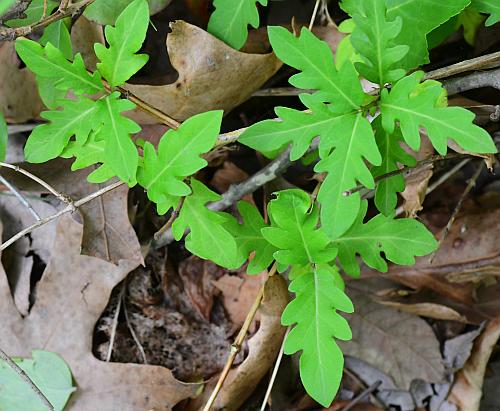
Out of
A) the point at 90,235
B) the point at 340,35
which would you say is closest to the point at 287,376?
the point at 90,235

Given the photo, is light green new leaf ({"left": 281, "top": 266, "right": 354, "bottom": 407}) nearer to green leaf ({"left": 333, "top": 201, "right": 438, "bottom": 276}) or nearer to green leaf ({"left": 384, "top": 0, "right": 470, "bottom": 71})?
green leaf ({"left": 333, "top": 201, "right": 438, "bottom": 276})

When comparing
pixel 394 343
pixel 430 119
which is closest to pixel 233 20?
pixel 430 119

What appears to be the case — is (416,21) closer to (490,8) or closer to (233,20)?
(490,8)

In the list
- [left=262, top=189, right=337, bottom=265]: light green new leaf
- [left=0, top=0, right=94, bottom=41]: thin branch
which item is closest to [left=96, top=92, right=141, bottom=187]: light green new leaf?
[left=0, top=0, right=94, bottom=41]: thin branch

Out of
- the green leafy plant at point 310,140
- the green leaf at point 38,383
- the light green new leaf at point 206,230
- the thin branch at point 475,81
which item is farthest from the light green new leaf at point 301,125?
the green leaf at point 38,383

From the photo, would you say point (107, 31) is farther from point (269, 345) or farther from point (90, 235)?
point (269, 345)

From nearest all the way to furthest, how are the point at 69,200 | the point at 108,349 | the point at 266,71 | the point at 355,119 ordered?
the point at 355,119
the point at 69,200
the point at 266,71
the point at 108,349
